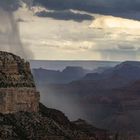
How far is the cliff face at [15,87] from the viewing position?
147 meters

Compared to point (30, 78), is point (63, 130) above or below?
below

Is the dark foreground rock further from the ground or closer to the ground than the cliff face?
closer to the ground

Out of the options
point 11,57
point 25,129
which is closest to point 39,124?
point 25,129

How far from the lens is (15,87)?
14888 cm

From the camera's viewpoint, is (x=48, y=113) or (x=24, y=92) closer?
(x=24, y=92)

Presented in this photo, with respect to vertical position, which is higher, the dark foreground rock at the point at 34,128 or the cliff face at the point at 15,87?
the cliff face at the point at 15,87

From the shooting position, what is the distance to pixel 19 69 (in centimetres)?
15150

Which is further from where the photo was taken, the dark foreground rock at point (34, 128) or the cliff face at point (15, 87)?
the cliff face at point (15, 87)

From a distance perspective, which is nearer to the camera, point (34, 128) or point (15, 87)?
point (34, 128)

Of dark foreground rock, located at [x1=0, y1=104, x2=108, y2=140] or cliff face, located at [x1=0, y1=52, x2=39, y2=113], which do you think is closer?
dark foreground rock, located at [x1=0, y1=104, x2=108, y2=140]

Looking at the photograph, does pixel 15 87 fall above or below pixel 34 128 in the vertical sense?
above

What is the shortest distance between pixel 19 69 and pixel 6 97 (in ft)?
24.2

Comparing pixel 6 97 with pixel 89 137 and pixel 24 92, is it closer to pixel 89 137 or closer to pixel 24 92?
pixel 24 92

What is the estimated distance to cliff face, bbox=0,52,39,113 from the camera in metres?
147
